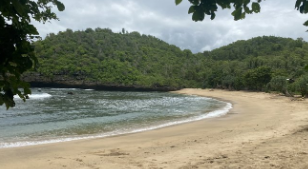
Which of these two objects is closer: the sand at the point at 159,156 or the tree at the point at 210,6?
the tree at the point at 210,6

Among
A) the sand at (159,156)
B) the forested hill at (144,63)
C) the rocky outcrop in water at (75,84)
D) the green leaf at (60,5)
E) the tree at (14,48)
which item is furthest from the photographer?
the rocky outcrop in water at (75,84)

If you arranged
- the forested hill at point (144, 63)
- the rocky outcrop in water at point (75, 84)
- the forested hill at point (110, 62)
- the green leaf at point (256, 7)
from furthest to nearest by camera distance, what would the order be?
the forested hill at point (110, 62)
the rocky outcrop in water at point (75, 84)
the forested hill at point (144, 63)
the green leaf at point (256, 7)

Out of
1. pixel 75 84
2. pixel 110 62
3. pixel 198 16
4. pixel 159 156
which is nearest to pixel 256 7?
pixel 198 16

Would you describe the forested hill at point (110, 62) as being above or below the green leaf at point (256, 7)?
above

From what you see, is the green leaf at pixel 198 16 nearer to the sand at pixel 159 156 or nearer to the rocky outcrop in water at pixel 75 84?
the sand at pixel 159 156

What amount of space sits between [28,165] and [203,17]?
7.47 meters

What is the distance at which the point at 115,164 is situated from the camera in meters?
7.02

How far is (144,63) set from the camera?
120500 millimetres

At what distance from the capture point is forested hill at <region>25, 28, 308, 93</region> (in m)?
83.1

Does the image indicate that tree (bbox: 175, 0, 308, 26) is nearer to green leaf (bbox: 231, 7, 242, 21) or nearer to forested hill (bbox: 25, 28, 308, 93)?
green leaf (bbox: 231, 7, 242, 21)

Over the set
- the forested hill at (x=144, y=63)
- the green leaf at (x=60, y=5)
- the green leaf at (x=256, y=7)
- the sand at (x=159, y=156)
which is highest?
the forested hill at (x=144, y=63)

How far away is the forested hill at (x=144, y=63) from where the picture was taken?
83.1 metres

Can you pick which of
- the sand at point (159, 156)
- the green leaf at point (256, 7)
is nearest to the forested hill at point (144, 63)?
the sand at point (159, 156)

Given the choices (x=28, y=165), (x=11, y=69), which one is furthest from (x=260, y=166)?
(x=28, y=165)
